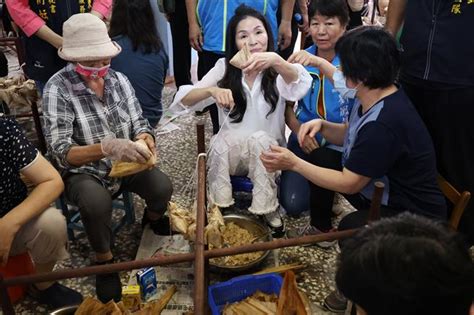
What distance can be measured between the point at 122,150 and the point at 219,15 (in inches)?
47.5

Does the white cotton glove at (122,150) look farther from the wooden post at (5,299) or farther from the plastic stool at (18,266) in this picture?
the wooden post at (5,299)

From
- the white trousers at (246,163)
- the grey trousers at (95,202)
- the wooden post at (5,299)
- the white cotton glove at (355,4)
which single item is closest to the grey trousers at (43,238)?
the grey trousers at (95,202)

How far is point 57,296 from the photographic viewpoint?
6.66ft

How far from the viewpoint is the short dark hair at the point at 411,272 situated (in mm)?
828

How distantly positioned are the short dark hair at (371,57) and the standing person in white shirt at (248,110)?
0.61m

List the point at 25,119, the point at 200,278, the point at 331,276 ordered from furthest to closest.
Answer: the point at 25,119, the point at 331,276, the point at 200,278

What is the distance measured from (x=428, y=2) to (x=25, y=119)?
339 cm

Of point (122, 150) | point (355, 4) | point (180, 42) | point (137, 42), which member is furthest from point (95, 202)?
point (355, 4)

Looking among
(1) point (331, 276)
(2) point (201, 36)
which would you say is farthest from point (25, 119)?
(1) point (331, 276)

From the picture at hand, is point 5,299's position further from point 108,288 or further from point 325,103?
point 325,103

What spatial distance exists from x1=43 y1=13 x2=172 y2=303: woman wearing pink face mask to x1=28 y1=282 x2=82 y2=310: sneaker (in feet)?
0.37

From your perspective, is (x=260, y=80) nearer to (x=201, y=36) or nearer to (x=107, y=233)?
(x=201, y=36)

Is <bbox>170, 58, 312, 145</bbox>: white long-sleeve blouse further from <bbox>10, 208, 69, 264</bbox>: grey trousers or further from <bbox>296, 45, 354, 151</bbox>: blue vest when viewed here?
<bbox>10, 208, 69, 264</bbox>: grey trousers

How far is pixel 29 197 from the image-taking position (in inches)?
69.1
